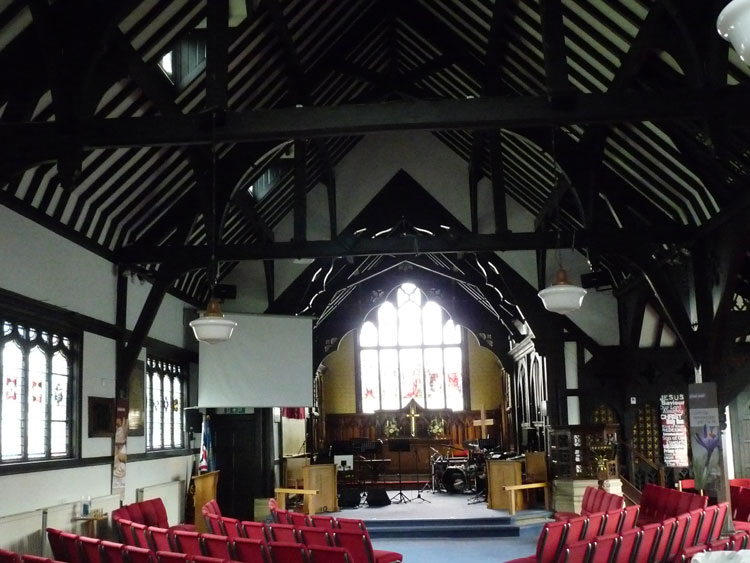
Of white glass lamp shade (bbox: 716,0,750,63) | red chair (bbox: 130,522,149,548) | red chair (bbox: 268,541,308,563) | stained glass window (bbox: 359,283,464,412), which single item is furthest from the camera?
stained glass window (bbox: 359,283,464,412)

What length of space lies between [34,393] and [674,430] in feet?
37.4

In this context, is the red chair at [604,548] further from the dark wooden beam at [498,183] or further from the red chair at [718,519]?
the dark wooden beam at [498,183]

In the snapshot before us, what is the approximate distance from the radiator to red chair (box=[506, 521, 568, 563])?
6.16m

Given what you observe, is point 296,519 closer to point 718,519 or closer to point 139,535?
point 139,535

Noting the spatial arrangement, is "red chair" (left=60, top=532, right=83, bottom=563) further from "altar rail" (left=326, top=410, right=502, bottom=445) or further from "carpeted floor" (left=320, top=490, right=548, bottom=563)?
"altar rail" (left=326, top=410, right=502, bottom=445)

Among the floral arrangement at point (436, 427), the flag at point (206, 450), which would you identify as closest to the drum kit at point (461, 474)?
the floral arrangement at point (436, 427)

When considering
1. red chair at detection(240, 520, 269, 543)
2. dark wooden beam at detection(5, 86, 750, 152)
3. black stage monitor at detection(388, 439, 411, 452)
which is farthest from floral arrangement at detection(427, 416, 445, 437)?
dark wooden beam at detection(5, 86, 750, 152)

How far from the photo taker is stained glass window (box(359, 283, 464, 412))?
24047mm

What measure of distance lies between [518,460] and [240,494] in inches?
213

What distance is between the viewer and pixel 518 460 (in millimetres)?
15195

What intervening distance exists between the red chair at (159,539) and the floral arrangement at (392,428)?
52.2ft

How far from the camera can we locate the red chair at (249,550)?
6.64 meters

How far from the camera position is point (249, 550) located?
676 centimetres

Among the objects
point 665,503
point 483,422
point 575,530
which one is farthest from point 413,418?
point 575,530
